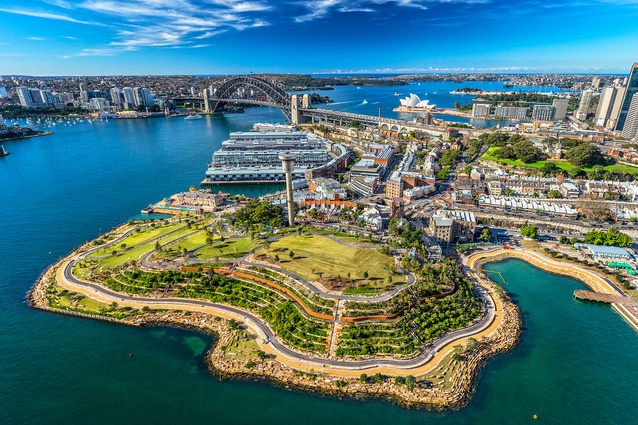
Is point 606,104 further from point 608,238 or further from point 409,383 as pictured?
point 409,383

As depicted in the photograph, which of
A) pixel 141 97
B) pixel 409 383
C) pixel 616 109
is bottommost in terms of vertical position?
pixel 409 383

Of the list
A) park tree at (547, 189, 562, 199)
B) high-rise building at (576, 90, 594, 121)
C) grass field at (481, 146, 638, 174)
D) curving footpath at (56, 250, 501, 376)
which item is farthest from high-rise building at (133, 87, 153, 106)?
high-rise building at (576, 90, 594, 121)

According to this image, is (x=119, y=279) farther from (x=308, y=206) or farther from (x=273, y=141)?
(x=273, y=141)

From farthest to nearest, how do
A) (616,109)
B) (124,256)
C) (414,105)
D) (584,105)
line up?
(414,105) → (584,105) → (616,109) → (124,256)

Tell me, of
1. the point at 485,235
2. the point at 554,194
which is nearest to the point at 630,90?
the point at 554,194

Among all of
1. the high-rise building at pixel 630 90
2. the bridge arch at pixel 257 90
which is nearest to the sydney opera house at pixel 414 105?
the bridge arch at pixel 257 90

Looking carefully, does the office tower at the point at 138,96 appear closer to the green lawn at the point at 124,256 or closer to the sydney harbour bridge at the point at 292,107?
the sydney harbour bridge at the point at 292,107
